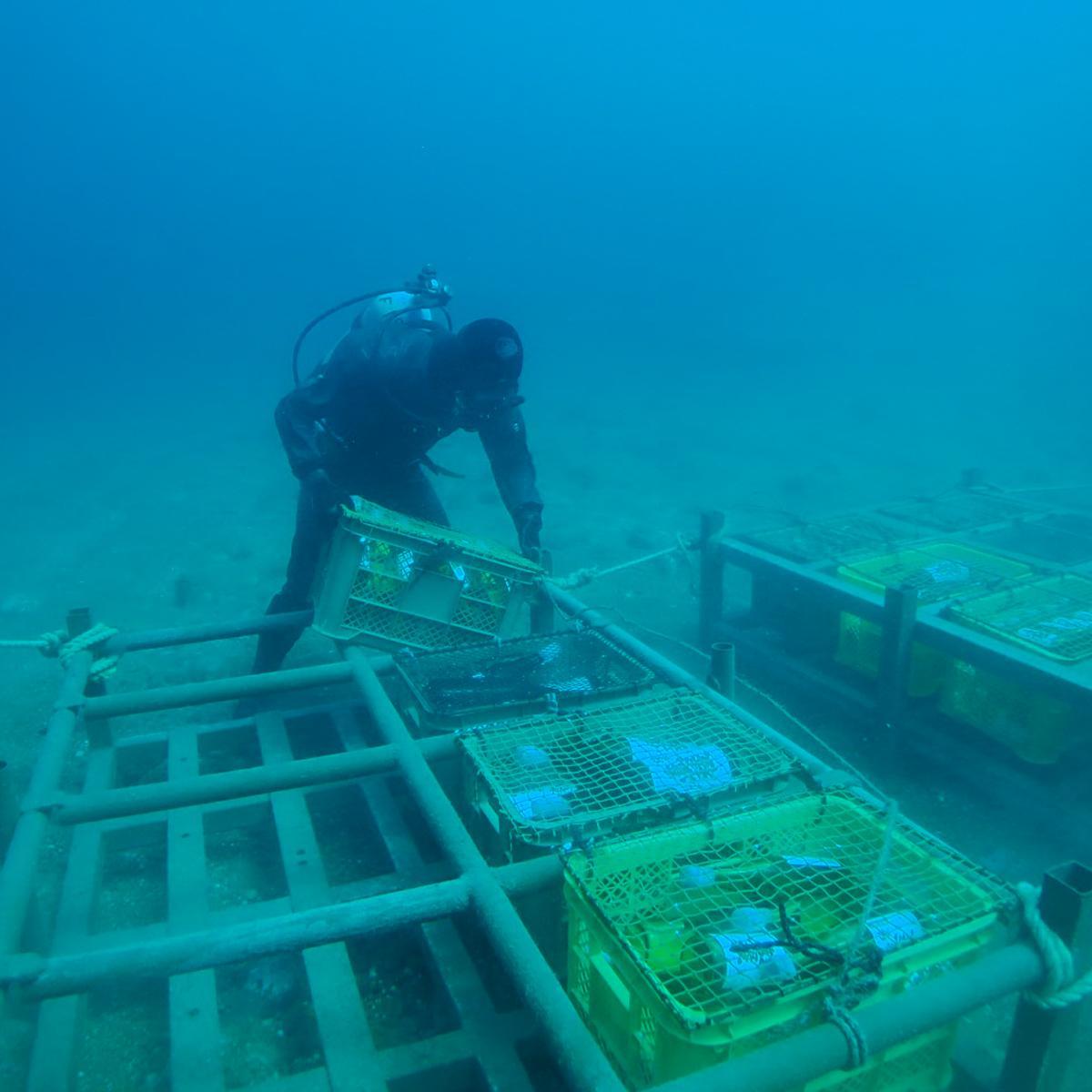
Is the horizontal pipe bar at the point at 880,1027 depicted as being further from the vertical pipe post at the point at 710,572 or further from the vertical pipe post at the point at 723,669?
the vertical pipe post at the point at 710,572

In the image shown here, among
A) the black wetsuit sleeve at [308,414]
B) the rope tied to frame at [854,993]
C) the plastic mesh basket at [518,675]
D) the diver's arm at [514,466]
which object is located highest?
the black wetsuit sleeve at [308,414]

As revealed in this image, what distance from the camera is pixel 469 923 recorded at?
122 inches

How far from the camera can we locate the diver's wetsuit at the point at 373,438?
187 inches

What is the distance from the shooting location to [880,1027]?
5.62 ft

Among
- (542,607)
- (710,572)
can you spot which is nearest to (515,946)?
(542,607)

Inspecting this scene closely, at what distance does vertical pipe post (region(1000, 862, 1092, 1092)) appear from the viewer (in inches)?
76.5

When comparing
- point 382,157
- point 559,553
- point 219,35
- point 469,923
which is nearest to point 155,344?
point 219,35

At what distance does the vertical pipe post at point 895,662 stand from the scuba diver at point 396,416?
2.13m

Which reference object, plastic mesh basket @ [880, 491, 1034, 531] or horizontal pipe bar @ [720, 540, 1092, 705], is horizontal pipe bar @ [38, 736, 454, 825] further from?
plastic mesh basket @ [880, 491, 1034, 531]

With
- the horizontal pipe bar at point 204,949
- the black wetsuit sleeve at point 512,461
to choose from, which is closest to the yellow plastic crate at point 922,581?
the black wetsuit sleeve at point 512,461

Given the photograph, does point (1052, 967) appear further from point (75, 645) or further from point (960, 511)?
point (960, 511)

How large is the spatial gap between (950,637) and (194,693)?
3.95 meters

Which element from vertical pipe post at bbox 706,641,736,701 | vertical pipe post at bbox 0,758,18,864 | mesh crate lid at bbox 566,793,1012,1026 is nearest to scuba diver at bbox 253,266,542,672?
vertical pipe post at bbox 706,641,736,701

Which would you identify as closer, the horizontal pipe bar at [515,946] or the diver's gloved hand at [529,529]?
the horizontal pipe bar at [515,946]
